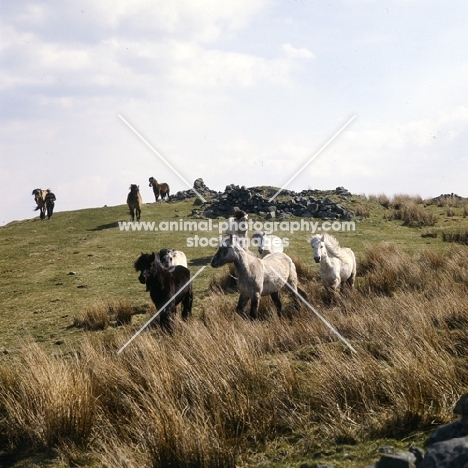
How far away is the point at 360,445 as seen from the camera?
4094mm

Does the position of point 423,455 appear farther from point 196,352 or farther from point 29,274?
point 29,274

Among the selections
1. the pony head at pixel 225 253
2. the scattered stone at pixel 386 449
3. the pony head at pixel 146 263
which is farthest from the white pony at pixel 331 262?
the scattered stone at pixel 386 449

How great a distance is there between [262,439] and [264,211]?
21.4 metres

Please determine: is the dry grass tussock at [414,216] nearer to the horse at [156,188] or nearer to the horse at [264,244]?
the horse at [264,244]

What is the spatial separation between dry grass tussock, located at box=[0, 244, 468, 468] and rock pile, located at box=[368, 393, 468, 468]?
86 cm

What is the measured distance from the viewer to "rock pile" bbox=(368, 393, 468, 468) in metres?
2.93

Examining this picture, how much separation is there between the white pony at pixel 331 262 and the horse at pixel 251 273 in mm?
941

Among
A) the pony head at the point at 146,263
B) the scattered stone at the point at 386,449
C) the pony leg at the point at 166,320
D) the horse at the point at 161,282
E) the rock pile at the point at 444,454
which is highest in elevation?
the pony head at the point at 146,263

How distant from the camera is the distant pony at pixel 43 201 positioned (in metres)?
28.8

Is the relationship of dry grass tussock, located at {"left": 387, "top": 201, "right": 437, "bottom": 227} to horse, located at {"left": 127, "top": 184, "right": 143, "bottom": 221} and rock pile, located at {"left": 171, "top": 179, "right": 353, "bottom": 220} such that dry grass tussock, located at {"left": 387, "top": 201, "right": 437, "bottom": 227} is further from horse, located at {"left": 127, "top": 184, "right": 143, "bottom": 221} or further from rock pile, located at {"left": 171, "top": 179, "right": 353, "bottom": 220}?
horse, located at {"left": 127, "top": 184, "right": 143, "bottom": 221}

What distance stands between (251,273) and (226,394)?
4868 millimetres

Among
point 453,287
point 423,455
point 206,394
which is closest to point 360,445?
point 423,455

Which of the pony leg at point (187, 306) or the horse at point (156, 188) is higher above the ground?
the horse at point (156, 188)

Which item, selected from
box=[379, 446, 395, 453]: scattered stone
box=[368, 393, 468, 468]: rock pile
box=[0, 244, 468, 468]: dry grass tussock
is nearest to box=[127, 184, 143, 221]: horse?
box=[0, 244, 468, 468]: dry grass tussock
